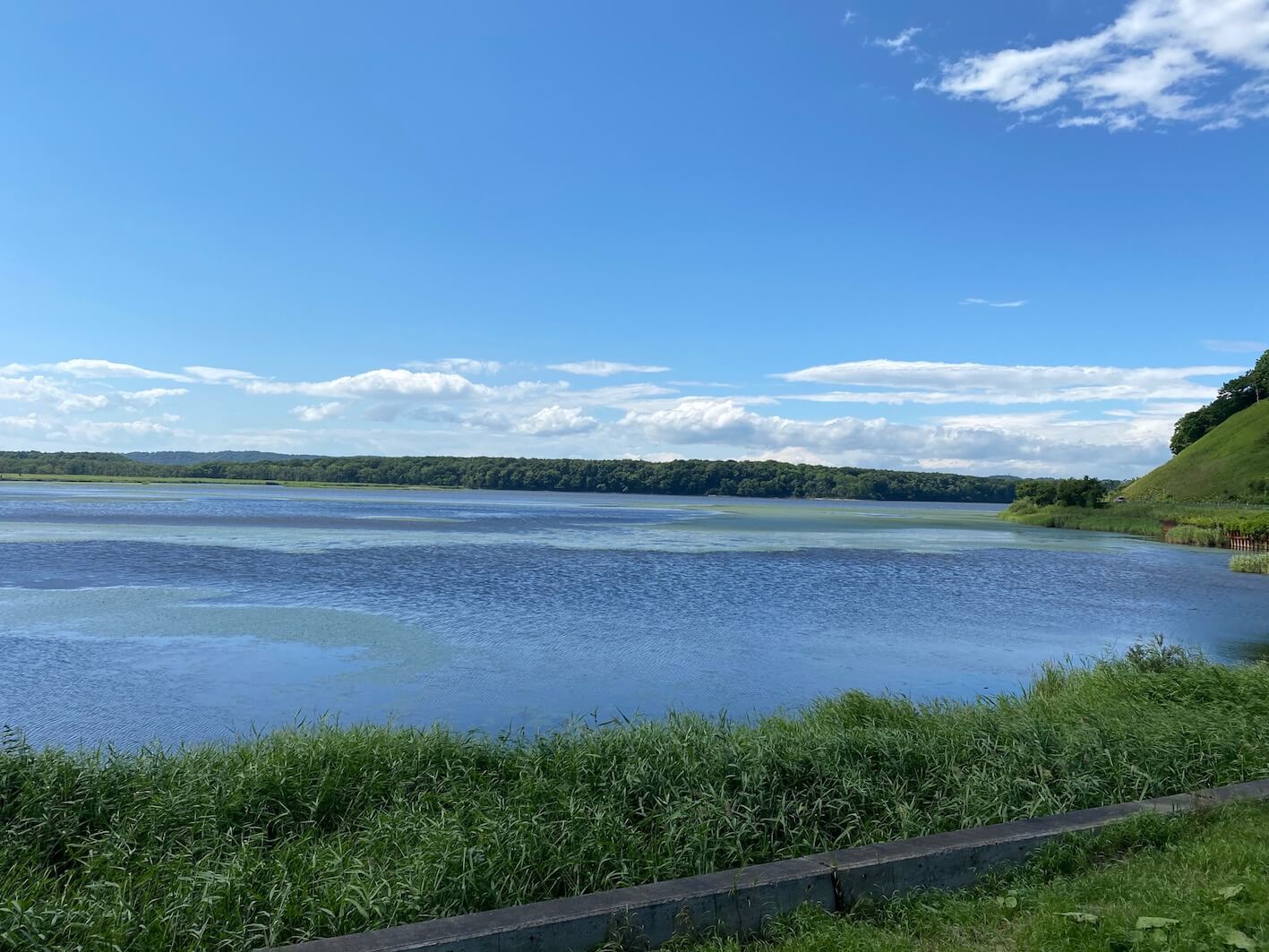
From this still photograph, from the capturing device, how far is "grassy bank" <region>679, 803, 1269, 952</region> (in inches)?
171

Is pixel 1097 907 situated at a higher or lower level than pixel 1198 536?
lower

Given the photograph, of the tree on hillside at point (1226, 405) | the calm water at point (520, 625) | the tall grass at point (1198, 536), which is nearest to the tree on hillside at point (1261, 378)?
the tree on hillside at point (1226, 405)

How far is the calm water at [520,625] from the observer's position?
1245 centimetres

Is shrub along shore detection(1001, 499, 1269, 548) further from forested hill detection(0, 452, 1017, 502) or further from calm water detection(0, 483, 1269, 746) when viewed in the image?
forested hill detection(0, 452, 1017, 502)

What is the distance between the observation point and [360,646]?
54.3 ft

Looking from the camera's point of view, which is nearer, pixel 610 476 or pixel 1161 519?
pixel 1161 519

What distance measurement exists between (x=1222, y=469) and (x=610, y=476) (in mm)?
112988

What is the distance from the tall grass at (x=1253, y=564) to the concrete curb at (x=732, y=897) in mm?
35481

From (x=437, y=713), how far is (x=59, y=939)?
24.1 feet

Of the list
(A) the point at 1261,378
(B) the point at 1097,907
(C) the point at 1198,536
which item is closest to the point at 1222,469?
(A) the point at 1261,378

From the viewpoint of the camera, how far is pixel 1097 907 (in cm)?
470

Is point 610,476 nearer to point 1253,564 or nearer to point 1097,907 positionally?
point 1253,564

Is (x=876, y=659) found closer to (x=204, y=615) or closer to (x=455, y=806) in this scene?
(x=455, y=806)

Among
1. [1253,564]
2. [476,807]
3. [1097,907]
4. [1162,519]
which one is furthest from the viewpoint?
[1162,519]
